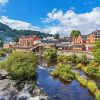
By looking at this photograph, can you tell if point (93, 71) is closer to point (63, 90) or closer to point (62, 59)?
point (63, 90)

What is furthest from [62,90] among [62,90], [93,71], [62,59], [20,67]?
[62,59]

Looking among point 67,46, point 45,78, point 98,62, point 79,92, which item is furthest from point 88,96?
point 67,46

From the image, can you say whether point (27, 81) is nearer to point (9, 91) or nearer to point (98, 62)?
point (9, 91)

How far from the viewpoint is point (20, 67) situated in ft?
207

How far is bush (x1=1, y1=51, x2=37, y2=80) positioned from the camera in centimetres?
6245

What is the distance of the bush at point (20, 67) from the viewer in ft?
205

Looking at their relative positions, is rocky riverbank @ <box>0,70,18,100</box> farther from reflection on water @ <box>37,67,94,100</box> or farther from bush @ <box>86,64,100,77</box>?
bush @ <box>86,64,100,77</box>

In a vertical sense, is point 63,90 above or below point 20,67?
below

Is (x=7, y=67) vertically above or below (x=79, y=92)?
above

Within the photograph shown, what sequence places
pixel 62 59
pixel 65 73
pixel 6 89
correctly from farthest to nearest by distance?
1. pixel 62 59
2. pixel 65 73
3. pixel 6 89

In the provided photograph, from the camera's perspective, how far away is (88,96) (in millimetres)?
51844

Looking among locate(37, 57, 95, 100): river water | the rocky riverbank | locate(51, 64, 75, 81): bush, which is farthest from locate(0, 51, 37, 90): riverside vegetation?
locate(51, 64, 75, 81): bush

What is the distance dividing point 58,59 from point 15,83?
186 ft

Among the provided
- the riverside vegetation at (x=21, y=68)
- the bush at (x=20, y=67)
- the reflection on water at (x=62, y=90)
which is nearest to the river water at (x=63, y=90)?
the reflection on water at (x=62, y=90)
